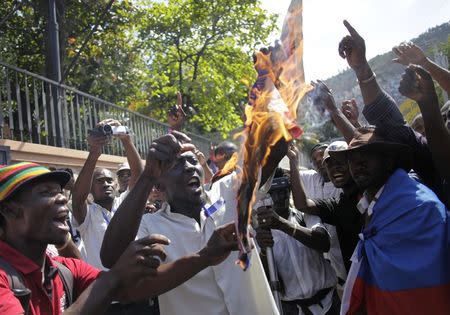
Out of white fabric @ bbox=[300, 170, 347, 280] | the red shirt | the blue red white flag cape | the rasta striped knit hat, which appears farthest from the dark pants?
the rasta striped knit hat

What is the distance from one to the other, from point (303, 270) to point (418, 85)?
5.77 feet

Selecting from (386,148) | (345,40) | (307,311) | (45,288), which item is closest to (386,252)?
(386,148)

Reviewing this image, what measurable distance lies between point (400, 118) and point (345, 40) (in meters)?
0.72

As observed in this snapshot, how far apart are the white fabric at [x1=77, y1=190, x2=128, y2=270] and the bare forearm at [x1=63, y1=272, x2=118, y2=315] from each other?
2.38 meters

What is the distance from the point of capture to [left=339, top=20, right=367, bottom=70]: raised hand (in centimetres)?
356

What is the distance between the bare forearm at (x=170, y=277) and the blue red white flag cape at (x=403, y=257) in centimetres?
110

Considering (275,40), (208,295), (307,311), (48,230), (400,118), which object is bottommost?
(307,311)

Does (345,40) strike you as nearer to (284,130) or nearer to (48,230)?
(284,130)

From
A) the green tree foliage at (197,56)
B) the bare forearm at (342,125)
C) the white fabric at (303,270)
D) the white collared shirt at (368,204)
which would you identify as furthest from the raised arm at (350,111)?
the green tree foliage at (197,56)

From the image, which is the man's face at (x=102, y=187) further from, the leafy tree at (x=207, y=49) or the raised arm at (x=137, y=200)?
the leafy tree at (x=207, y=49)

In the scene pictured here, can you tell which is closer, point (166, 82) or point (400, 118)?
point (400, 118)

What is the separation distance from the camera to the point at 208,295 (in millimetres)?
2789

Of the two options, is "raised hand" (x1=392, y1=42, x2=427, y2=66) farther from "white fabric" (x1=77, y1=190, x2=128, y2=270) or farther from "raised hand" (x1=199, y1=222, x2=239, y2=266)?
"white fabric" (x1=77, y1=190, x2=128, y2=270)

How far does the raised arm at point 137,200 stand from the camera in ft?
7.88
